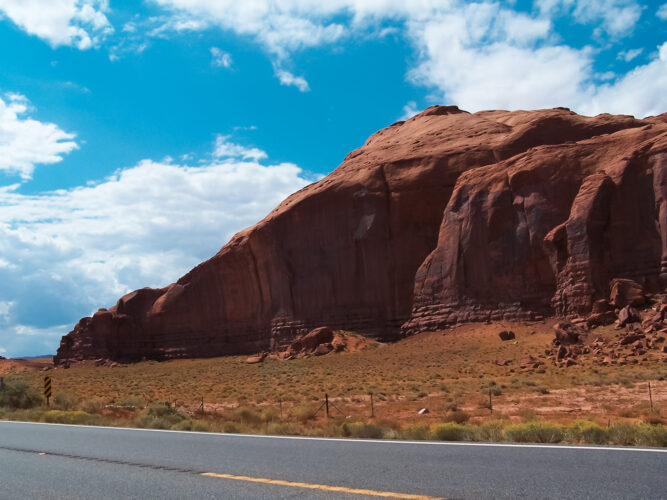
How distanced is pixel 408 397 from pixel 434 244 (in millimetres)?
30063

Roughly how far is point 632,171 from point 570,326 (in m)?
11.7

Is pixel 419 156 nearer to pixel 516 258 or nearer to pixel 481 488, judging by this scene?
pixel 516 258

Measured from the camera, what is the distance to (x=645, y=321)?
3338 cm

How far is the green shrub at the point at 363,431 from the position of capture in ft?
40.7

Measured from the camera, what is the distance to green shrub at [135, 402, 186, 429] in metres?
16.2

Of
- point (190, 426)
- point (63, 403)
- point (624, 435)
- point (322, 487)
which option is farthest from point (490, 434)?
point (63, 403)

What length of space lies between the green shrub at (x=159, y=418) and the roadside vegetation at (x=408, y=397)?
44 millimetres

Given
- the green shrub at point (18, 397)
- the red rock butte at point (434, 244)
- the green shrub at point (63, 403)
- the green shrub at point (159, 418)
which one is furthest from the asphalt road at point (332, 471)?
the red rock butte at point (434, 244)

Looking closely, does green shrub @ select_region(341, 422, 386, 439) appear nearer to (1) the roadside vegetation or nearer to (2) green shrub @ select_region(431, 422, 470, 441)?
(1) the roadside vegetation

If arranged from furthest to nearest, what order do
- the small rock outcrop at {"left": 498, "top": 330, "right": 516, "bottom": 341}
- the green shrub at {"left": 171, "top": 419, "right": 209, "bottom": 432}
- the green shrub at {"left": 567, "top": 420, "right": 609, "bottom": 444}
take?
the small rock outcrop at {"left": 498, "top": 330, "right": 516, "bottom": 341} < the green shrub at {"left": 171, "top": 419, "right": 209, "bottom": 432} < the green shrub at {"left": 567, "top": 420, "right": 609, "bottom": 444}

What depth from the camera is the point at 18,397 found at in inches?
1045

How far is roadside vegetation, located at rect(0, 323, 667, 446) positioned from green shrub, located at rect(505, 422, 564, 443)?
2cm

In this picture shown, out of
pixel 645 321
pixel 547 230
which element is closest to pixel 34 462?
pixel 645 321

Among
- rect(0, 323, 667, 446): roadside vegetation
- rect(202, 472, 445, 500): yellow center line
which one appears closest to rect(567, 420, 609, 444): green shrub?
rect(0, 323, 667, 446): roadside vegetation
